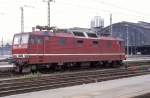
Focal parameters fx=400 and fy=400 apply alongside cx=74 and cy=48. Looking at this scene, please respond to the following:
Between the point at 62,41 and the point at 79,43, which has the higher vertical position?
the point at 62,41

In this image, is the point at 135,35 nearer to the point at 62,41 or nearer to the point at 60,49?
the point at 62,41

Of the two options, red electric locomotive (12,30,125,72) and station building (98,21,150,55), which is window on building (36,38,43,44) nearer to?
red electric locomotive (12,30,125,72)

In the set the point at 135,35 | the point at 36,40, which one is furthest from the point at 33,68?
the point at 135,35

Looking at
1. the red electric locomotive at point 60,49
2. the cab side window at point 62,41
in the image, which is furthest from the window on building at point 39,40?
the cab side window at point 62,41

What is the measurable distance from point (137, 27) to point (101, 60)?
6532cm

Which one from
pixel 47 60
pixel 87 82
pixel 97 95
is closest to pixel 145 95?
pixel 97 95

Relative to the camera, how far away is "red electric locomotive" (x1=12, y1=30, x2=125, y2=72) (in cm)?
2850

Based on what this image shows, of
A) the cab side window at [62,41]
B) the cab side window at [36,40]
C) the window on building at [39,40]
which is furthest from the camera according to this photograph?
the cab side window at [62,41]

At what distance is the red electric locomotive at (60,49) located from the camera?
93.5 ft

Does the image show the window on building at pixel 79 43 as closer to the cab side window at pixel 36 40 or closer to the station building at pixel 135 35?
the cab side window at pixel 36 40

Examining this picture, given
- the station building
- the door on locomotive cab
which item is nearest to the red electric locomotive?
the door on locomotive cab

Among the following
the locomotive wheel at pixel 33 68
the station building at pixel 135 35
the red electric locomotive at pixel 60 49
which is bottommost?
the locomotive wheel at pixel 33 68

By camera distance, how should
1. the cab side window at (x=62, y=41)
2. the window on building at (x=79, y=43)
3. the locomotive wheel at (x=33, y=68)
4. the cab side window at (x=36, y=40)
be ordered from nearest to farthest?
the locomotive wheel at (x=33, y=68) < the cab side window at (x=36, y=40) < the cab side window at (x=62, y=41) < the window on building at (x=79, y=43)

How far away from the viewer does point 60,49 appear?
102ft
